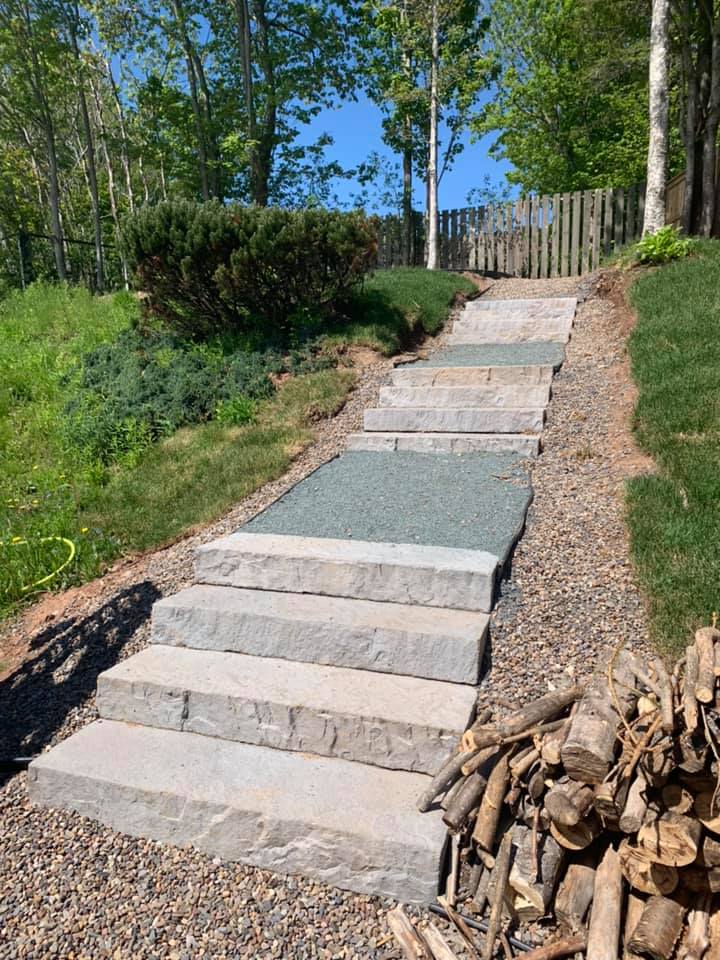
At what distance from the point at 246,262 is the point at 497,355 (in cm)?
289

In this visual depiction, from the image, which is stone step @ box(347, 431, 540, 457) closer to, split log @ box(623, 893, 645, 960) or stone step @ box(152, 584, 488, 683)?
stone step @ box(152, 584, 488, 683)

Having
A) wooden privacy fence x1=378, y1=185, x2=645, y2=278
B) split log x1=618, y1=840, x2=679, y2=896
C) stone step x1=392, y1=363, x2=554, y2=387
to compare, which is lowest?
split log x1=618, y1=840, x2=679, y2=896

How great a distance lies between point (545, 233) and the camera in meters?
12.2

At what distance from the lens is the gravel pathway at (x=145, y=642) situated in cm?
220

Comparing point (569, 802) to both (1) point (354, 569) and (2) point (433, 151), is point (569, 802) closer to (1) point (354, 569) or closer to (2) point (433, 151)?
(1) point (354, 569)

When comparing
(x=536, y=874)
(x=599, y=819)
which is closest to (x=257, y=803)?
(x=536, y=874)

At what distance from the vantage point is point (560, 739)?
84.2 inches

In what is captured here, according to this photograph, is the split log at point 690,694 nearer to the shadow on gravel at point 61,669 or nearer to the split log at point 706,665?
the split log at point 706,665

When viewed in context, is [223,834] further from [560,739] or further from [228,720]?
[560,739]

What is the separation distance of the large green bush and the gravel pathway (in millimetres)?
2912

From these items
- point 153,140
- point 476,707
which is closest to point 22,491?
point 476,707

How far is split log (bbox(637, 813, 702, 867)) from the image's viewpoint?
189 centimetres

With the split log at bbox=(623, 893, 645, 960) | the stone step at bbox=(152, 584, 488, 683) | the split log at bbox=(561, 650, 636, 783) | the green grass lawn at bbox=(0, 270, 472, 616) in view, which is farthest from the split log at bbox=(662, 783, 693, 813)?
the green grass lawn at bbox=(0, 270, 472, 616)

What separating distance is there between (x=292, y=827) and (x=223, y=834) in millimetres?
298
